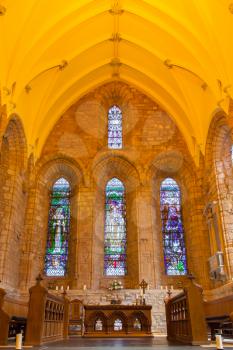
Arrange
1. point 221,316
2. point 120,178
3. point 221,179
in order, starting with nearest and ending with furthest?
point 221,316, point 221,179, point 120,178

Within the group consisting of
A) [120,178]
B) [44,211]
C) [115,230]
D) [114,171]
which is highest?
[114,171]

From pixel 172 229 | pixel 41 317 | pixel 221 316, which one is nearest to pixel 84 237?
pixel 172 229

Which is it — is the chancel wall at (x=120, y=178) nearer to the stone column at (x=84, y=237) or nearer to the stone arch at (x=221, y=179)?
the stone column at (x=84, y=237)

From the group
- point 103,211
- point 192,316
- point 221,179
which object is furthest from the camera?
point 103,211

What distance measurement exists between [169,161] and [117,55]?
4.82 meters

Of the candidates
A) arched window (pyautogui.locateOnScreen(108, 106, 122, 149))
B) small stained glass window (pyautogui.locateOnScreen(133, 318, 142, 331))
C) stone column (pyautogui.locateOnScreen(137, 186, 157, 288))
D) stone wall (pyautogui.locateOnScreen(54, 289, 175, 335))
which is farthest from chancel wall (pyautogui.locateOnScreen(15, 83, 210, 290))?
small stained glass window (pyautogui.locateOnScreen(133, 318, 142, 331))

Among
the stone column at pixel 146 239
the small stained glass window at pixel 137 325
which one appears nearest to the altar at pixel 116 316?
the small stained glass window at pixel 137 325

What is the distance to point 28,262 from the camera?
12.4 meters

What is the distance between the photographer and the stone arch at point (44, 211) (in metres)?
12.7

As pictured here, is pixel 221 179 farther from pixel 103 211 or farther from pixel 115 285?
pixel 115 285

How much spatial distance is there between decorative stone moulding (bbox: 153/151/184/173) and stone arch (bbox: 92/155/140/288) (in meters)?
1.09

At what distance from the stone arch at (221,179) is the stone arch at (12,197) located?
660 cm

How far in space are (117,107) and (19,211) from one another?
21.8 ft

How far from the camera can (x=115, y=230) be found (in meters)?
14.0
